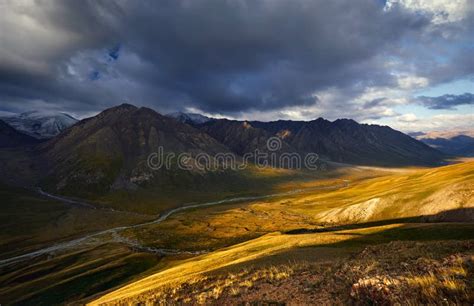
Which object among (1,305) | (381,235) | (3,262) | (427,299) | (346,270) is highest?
(427,299)

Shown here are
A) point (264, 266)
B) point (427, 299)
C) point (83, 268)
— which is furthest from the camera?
point (83, 268)

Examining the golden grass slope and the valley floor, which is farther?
the golden grass slope

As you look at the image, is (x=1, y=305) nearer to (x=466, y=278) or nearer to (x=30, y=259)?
(x=30, y=259)

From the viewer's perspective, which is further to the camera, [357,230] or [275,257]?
[357,230]

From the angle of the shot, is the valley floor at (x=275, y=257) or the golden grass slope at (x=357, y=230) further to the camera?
the golden grass slope at (x=357, y=230)

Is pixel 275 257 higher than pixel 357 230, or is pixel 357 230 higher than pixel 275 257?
pixel 275 257

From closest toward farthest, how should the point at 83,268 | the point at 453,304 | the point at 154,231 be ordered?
the point at 453,304 → the point at 83,268 → the point at 154,231

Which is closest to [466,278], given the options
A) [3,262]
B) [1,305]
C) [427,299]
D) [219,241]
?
[427,299]

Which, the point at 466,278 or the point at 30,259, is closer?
the point at 466,278

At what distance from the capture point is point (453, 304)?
9977mm

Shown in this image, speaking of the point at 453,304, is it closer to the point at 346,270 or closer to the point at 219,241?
the point at 346,270

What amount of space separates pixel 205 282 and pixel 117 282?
53.3m

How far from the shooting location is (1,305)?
66875mm

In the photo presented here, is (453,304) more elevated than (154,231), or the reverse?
(453,304)
